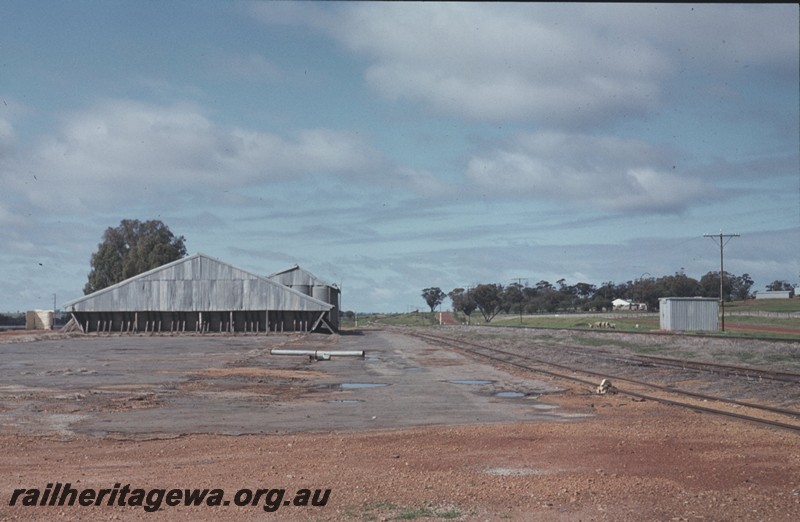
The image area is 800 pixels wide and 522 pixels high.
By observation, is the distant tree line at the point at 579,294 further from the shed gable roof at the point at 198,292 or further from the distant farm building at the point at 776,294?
the shed gable roof at the point at 198,292

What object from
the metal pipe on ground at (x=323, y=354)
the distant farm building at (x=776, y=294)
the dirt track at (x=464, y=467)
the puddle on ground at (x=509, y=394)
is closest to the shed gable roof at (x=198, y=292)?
the metal pipe on ground at (x=323, y=354)

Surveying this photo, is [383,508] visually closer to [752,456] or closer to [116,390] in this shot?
[752,456]

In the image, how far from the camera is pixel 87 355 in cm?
3884

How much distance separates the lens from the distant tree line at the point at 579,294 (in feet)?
466

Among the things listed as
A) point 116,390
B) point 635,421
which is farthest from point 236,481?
point 116,390

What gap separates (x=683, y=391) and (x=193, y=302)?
5930 cm

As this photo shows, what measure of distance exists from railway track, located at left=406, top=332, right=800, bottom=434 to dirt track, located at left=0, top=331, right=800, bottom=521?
0.95 meters

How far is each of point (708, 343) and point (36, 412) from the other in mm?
33355

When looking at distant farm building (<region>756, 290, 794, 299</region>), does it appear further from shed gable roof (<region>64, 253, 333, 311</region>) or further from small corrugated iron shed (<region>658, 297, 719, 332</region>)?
shed gable roof (<region>64, 253, 333, 311</region>)

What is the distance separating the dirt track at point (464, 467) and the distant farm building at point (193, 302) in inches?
2318

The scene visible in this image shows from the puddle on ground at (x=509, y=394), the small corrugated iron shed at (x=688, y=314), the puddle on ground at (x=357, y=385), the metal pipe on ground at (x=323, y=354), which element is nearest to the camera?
the puddle on ground at (x=509, y=394)

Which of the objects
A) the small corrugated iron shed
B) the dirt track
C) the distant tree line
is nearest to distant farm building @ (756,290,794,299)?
the distant tree line

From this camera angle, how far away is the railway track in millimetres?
15516

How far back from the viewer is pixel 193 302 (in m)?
74.9
